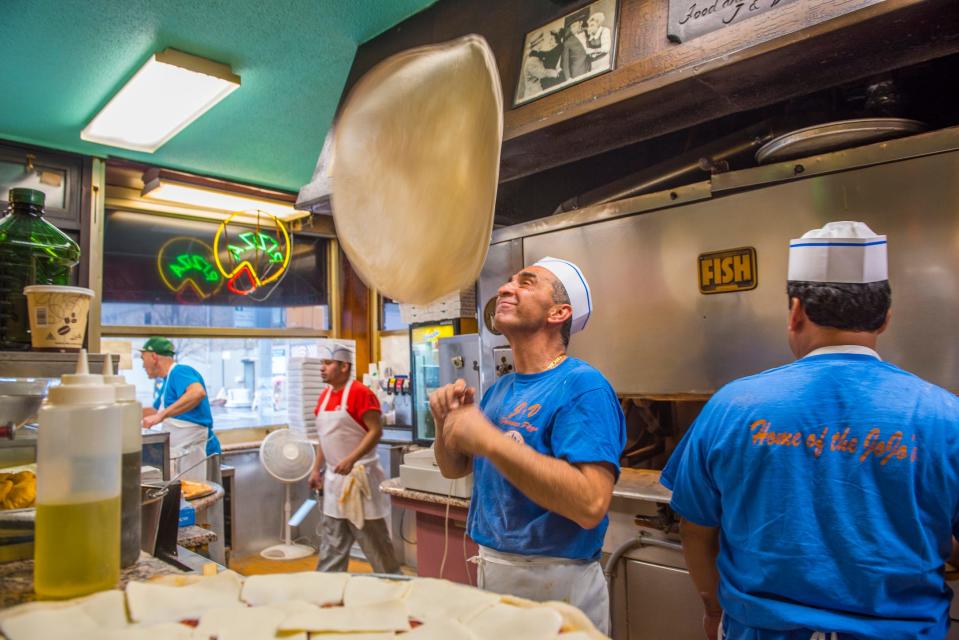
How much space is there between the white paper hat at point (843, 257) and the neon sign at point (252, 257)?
15.7 feet

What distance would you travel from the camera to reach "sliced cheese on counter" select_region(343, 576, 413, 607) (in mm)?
907

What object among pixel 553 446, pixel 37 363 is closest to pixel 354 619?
pixel 553 446

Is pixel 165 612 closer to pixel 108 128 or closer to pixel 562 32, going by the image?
pixel 562 32

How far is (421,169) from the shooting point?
46.6 inches

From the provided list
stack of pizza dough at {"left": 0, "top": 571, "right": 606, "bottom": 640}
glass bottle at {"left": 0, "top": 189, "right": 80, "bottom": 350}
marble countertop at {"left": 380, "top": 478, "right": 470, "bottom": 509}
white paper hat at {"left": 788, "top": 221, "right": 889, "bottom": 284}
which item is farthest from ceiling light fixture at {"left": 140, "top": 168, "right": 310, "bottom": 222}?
stack of pizza dough at {"left": 0, "top": 571, "right": 606, "bottom": 640}

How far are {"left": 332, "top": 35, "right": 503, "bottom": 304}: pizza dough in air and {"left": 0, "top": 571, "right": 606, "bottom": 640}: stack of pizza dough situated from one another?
52cm

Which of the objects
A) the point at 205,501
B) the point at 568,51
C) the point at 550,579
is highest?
the point at 568,51

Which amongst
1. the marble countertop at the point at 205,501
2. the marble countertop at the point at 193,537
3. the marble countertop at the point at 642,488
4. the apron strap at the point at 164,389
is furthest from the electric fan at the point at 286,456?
the marble countertop at the point at 642,488

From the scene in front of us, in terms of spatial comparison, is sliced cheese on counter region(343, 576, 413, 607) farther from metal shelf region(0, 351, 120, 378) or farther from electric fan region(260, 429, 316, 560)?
electric fan region(260, 429, 316, 560)

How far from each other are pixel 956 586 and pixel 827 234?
3.40 ft

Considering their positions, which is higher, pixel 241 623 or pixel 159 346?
pixel 159 346

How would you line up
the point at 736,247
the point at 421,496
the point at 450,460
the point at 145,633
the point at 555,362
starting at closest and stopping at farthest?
the point at 145,633 < the point at 555,362 < the point at 450,460 < the point at 736,247 < the point at 421,496

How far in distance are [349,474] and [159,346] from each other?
7.53 ft

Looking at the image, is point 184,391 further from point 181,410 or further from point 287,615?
point 287,615
